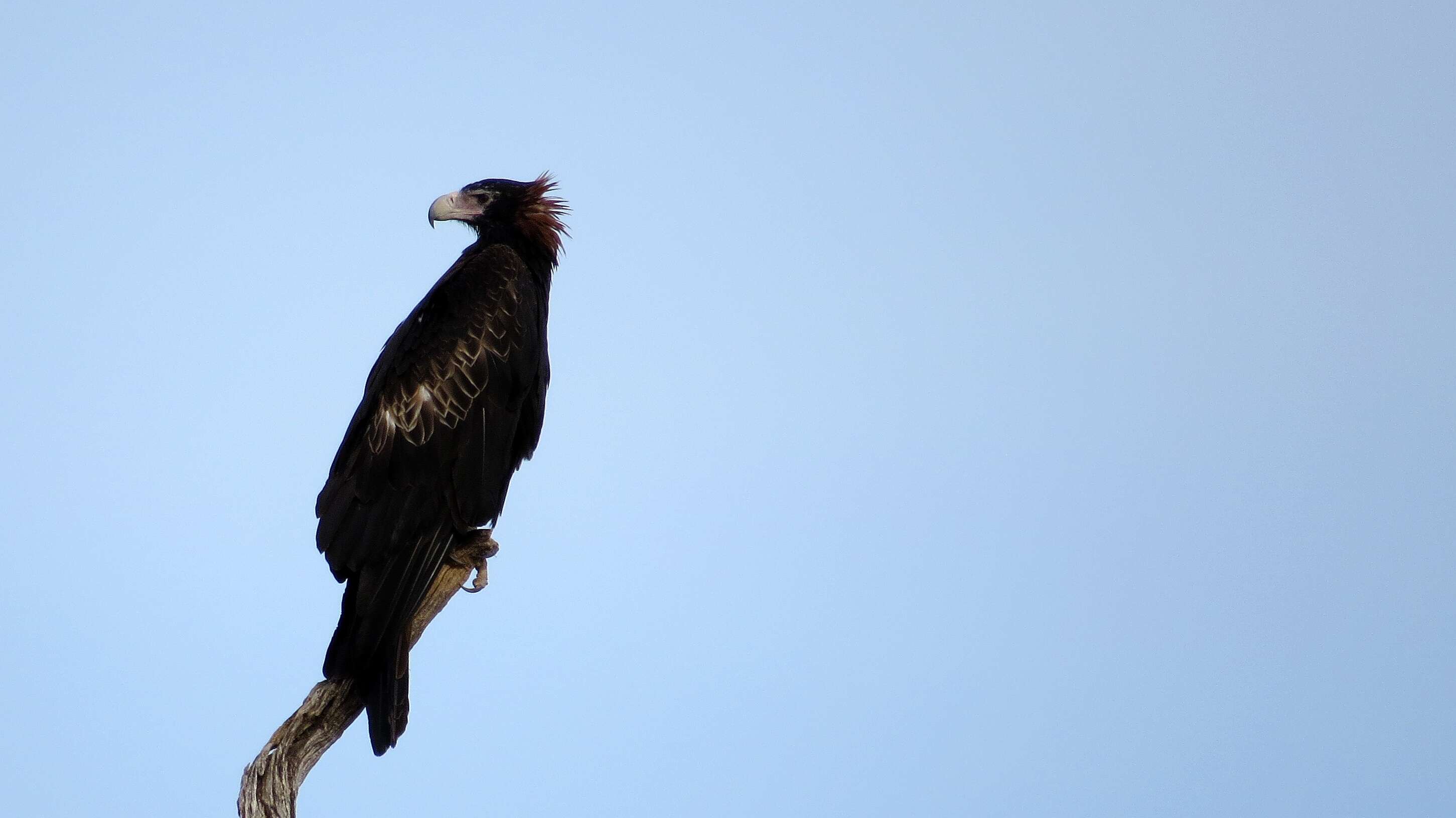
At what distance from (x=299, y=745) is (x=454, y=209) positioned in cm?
331

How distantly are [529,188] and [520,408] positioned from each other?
5.06 ft

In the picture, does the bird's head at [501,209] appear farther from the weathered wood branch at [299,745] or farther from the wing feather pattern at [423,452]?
the weathered wood branch at [299,745]

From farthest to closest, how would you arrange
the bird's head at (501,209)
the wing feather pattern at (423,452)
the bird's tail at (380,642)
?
the bird's head at (501,209) → the wing feather pattern at (423,452) → the bird's tail at (380,642)

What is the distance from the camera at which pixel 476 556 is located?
6.50m

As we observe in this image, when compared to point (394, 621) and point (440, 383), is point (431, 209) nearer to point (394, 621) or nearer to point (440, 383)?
point (440, 383)

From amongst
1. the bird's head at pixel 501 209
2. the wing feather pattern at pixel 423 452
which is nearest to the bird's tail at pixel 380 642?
the wing feather pattern at pixel 423 452

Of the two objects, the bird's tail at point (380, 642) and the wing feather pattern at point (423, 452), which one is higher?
the wing feather pattern at point (423, 452)

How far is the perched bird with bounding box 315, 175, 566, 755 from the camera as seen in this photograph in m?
5.81

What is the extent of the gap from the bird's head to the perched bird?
169mm

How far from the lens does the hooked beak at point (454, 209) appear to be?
7.49 m

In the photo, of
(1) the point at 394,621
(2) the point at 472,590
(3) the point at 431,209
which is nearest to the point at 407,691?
(1) the point at 394,621

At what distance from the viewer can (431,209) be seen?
7500mm

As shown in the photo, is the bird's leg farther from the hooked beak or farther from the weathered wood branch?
the hooked beak

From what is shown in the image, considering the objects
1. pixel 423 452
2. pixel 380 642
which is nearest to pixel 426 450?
pixel 423 452
